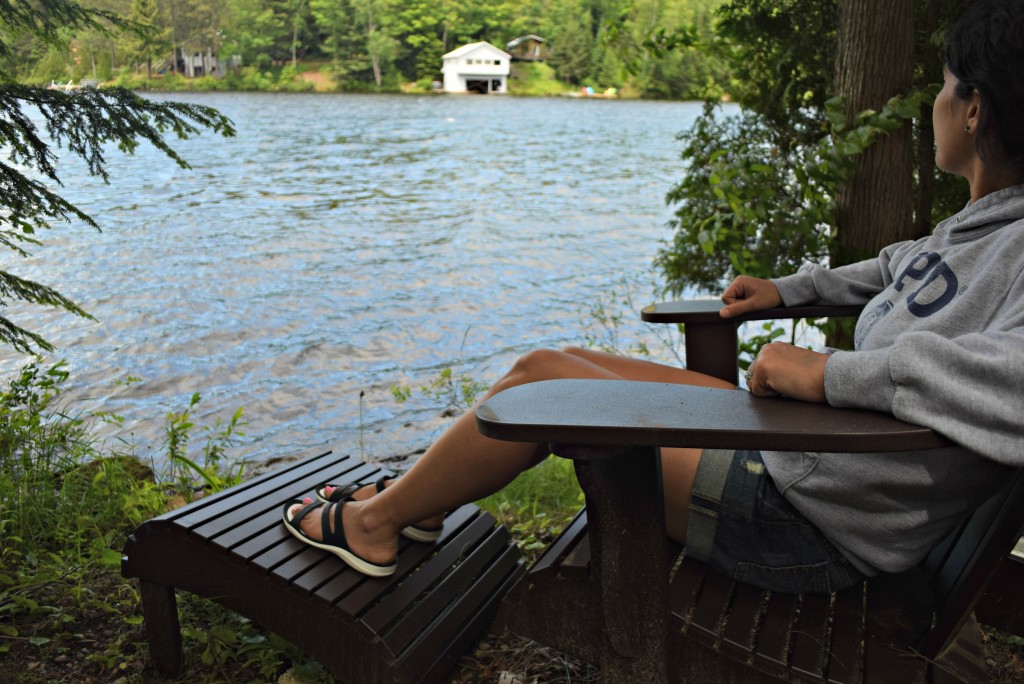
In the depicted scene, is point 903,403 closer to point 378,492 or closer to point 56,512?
point 378,492

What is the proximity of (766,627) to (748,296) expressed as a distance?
2.75 ft

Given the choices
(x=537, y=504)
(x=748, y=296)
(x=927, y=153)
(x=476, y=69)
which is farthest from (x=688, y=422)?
(x=476, y=69)

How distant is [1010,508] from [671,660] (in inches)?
22.0

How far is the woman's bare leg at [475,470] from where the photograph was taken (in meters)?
1.70

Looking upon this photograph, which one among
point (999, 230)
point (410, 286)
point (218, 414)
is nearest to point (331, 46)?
point (410, 286)

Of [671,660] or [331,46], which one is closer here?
[671,660]

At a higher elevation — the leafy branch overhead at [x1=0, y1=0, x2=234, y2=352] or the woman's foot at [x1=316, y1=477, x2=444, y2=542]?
the leafy branch overhead at [x1=0, y1=0, x2=234, y2=352]

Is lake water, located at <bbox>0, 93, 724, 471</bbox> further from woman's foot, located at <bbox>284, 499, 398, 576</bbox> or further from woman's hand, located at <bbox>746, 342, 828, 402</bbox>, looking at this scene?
woman's hand, located at <bbox>746, 342, 828, 402</bbox>

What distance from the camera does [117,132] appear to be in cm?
296

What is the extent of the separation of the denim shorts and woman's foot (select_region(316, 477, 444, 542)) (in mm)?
744

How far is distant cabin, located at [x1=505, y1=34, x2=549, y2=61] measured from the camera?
6281cm

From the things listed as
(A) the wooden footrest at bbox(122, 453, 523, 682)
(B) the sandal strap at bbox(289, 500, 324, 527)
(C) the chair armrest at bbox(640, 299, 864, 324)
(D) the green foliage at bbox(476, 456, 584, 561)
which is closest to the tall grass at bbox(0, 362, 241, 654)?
(A) the wooden footrest at bbox(122, 453, 523, 682)

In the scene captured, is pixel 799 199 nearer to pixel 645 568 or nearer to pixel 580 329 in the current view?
pixel 580 329

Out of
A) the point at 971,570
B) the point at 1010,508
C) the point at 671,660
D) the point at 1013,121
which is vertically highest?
the point at 1013,121
